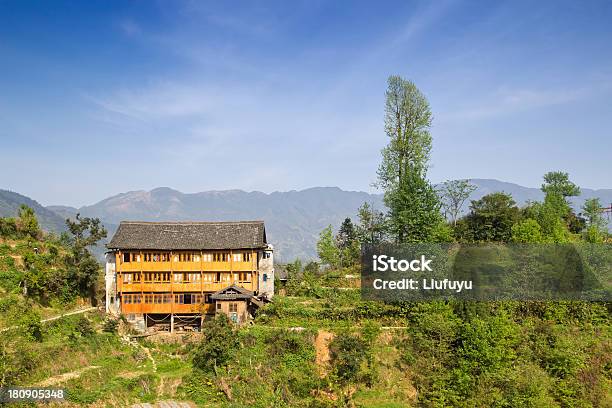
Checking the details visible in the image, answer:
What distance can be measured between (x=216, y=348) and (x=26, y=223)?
76.5ft

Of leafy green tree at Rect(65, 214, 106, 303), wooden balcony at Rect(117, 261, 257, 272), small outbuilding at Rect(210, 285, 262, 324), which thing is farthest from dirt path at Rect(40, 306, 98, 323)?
small outbuilding at Rect(210, 285, 262, 324)

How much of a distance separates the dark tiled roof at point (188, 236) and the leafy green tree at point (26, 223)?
9337 millimetres

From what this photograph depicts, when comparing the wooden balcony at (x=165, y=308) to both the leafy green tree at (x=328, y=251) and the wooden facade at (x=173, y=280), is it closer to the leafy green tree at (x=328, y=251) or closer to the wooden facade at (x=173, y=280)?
the wooden facade at (x=173, y=280)

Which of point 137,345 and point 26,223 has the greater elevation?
point 26,223

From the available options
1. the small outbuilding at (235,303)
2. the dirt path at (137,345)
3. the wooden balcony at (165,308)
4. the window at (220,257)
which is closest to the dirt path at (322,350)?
the small outbuilding at (235,303)

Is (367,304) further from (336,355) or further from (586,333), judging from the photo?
(586,333)

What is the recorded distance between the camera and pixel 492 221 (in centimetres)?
4562

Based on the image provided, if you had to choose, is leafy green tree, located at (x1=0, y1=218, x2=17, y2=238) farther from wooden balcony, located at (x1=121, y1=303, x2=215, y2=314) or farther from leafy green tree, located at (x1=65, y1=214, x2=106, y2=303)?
wooden balcony, located at (x1=121, y1=303, x2=215, y2=314)

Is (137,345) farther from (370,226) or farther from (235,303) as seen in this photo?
(370,226)

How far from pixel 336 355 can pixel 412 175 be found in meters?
15.9

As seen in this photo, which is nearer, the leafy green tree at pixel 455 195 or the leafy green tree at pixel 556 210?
the leafy green tree at pixel 556 210

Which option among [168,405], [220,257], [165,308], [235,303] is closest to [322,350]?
[235,303]

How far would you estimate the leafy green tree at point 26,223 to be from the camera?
40.6 m

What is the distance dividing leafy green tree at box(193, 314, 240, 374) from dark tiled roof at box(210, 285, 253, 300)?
4.22 m
